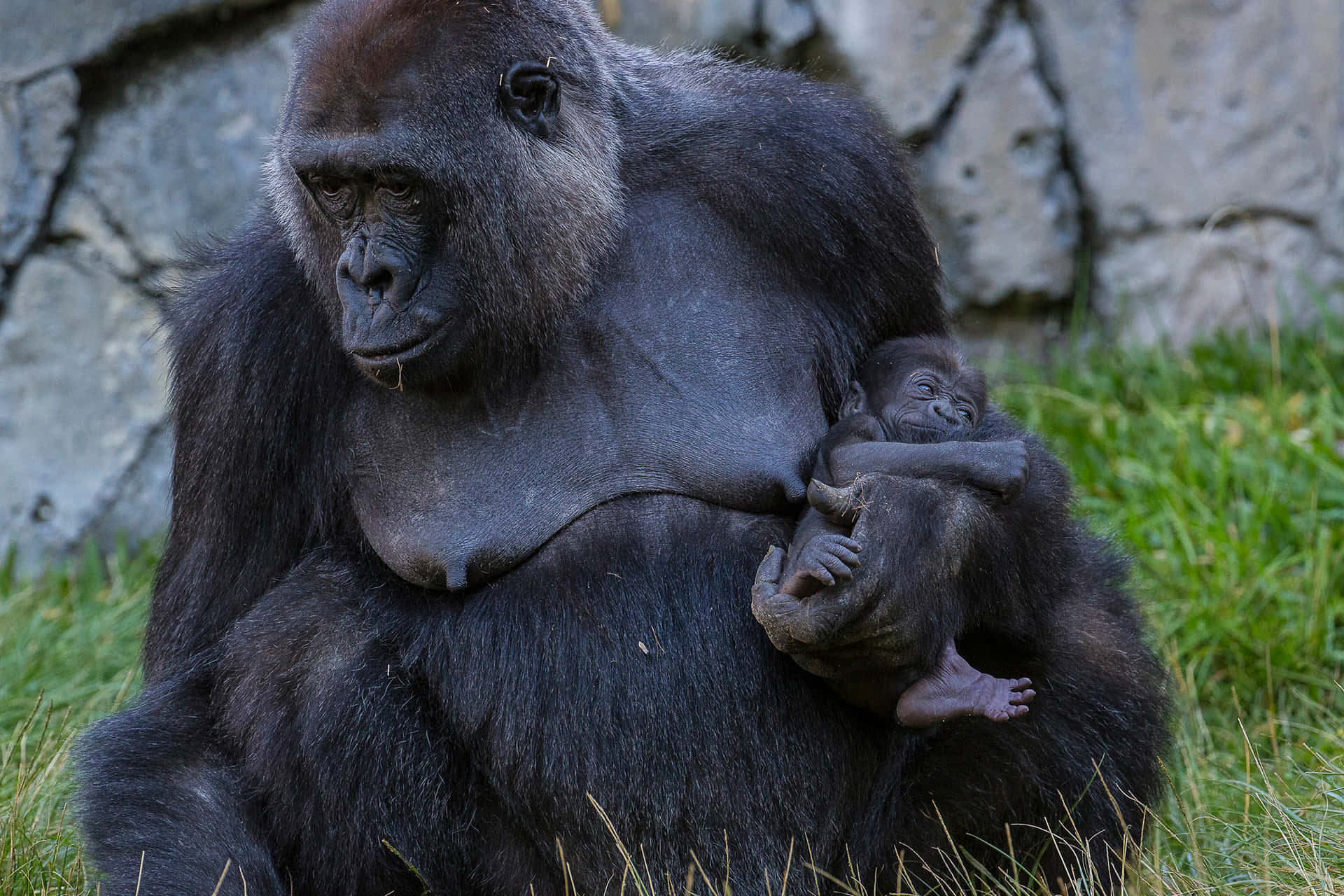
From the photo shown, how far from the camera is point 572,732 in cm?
293

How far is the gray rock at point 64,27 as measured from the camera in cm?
566

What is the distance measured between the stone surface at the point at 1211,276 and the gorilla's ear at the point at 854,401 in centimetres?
368

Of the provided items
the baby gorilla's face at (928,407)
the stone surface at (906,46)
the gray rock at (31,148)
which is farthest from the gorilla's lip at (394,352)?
the stone surface at (906,46)

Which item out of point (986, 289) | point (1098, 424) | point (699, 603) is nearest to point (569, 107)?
point (699, 603)

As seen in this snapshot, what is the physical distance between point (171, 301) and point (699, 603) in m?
1.50

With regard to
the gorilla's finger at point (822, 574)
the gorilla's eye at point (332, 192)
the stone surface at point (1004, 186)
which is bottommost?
the stone surface at point (1004, 186)

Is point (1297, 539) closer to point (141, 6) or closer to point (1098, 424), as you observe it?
point (1098, 424)

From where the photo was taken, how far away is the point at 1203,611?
175 inches

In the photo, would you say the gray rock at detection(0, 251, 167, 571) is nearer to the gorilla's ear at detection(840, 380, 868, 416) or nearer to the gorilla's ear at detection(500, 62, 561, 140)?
the gorilla's ear at detection(500, 62, 561, 140)

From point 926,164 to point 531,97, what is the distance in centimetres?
392

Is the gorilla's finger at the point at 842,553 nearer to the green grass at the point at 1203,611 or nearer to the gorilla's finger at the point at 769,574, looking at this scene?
the gorilla's finger at the point at 769,574

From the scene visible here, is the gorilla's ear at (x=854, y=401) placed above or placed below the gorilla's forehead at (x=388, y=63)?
below

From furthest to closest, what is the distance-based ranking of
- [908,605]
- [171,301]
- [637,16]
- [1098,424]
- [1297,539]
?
[637,16] < [1098,424] < [1297,539] < [171,301] < [908,605]

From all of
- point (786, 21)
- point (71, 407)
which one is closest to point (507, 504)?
point (71, 407)
